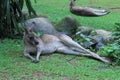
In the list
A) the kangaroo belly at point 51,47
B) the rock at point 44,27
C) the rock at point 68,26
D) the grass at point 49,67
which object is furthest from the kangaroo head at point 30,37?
the rock at point 68,26

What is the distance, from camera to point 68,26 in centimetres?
952

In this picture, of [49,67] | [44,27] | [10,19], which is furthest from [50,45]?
[10,19]

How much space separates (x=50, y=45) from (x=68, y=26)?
5.63ft

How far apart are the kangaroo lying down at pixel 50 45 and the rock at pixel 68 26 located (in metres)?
1.29

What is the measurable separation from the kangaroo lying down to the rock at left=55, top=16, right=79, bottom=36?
50.9 inches

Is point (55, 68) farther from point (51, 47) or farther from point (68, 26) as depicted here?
point (68, 26)

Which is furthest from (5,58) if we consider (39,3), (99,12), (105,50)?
(39,3)

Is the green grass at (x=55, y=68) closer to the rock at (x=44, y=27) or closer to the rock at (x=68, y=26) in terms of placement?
the rock at (x=44, y=27)

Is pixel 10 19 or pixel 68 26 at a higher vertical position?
pixel 10 19

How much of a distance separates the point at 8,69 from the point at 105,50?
1907 millimetres

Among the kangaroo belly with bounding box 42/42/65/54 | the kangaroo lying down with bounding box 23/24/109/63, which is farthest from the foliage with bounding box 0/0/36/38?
the kangaroo belly with bounding box 42/42/65/54

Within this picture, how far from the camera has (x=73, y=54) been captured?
7852 millimetres

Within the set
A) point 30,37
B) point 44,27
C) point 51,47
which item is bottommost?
point 44,27

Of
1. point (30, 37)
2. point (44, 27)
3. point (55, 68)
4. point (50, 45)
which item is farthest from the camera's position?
point (44, 27)
